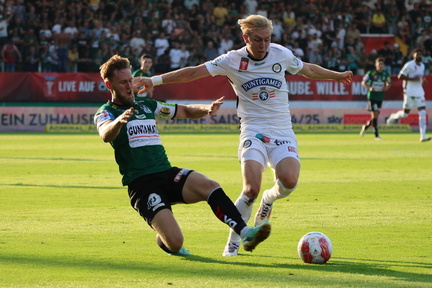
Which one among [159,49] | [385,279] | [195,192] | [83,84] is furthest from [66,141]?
[385,279]

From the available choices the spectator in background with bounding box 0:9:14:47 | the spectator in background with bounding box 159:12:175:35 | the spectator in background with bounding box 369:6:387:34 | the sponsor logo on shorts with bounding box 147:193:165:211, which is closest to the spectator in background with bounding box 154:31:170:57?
the spectator in background with bounding box 159:12:175:35

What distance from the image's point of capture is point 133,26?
112ft

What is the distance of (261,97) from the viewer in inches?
344

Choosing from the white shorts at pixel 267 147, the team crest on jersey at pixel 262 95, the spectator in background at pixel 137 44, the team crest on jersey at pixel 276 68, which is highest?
the team crest on jersey at pixel 276 68

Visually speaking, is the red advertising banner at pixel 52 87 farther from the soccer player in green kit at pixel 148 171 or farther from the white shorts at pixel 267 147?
the soccer player in green kit at pixel 148 171

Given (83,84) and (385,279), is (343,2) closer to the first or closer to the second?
(83,84)

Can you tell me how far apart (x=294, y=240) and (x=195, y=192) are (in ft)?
4.87

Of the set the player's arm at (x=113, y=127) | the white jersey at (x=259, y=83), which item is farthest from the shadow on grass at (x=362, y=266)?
the white jersey at (x=259, y=83)

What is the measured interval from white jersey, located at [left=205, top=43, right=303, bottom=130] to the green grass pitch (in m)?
1.30

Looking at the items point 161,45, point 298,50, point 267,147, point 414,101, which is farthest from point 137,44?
point 267,147

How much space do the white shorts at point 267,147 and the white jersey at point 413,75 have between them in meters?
18.4

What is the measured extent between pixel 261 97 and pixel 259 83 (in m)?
0.15

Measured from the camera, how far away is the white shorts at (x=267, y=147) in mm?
8461

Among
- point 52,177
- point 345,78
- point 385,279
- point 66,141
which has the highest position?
point 345,78
